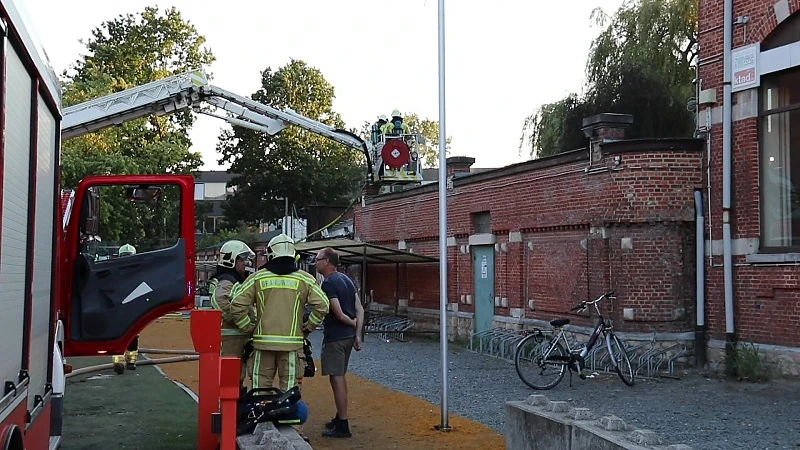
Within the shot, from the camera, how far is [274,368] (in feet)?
25.7

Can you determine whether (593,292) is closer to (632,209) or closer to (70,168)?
(632,209)

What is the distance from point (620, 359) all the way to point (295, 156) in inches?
1638

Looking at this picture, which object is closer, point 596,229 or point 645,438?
point 645,438

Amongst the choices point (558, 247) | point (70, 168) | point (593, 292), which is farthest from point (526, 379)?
point (70, 168)

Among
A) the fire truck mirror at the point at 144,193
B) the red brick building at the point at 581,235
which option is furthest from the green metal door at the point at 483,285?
the fire truck mirror at the point at 144,193

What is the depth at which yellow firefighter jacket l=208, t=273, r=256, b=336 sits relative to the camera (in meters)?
7.99

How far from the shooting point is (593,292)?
15375 millimetres

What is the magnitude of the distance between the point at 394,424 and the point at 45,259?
535 cm

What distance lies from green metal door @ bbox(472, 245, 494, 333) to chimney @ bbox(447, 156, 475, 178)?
2.52 meters

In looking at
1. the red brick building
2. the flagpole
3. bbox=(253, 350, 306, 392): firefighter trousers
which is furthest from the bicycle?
bbox=(253, 350, 306, 392): firefighter trousers

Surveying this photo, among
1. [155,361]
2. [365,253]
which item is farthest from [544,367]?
[365,253]

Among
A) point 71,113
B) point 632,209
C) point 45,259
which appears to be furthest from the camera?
point 71,113

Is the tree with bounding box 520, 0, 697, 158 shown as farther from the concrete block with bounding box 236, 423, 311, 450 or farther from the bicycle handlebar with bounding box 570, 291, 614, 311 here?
the concrete block with bounding box 236, 423, 311, 450

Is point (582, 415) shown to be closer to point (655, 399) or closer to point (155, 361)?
point (655, 399)
